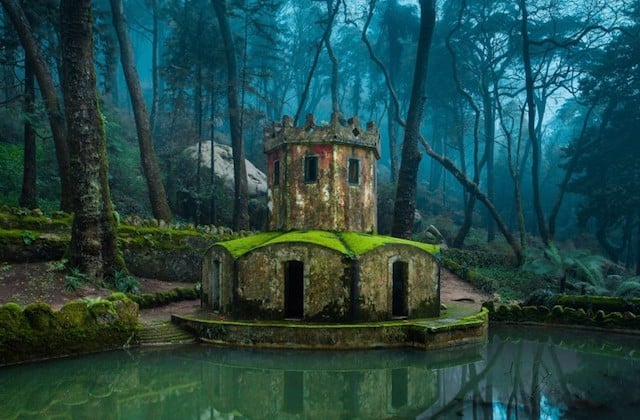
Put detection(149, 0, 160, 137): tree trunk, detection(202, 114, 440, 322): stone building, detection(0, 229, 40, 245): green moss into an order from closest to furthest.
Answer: detection(202, 114, 440, 322): stone building
detection(0, 229, 40, 245): green moss
detection(149, 0, 160, 137): tree trunk

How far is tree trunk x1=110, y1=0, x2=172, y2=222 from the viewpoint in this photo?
79.0 feet

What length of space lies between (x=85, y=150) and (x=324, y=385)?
41.2 feet

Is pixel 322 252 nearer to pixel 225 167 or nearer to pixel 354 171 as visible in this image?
pixel 354 171

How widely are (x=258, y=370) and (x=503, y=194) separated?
46.0 metres

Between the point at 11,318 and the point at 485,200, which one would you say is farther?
the point at 485,200

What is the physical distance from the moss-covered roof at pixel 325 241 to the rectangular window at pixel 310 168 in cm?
222

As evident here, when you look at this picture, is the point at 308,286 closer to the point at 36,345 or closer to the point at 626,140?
the point at 36,345

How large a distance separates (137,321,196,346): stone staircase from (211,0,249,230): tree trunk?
12.4m

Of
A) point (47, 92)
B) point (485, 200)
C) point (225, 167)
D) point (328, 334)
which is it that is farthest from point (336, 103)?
point (328, 334)

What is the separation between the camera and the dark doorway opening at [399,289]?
52.2 ft

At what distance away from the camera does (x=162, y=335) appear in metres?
13.8

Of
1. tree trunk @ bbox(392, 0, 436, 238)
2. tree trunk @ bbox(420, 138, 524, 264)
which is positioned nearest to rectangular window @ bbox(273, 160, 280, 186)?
tree trunk @ bbox(392, 0, 436, 238)

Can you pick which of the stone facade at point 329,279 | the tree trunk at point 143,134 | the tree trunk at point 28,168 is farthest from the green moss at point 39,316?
the tree trunk at point 143,134

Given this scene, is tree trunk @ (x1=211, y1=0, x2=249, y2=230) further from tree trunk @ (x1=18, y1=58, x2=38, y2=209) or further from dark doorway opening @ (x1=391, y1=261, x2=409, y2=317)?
dark doorway opening @ (x1=391, y1=261, x2=409, y2=317)
